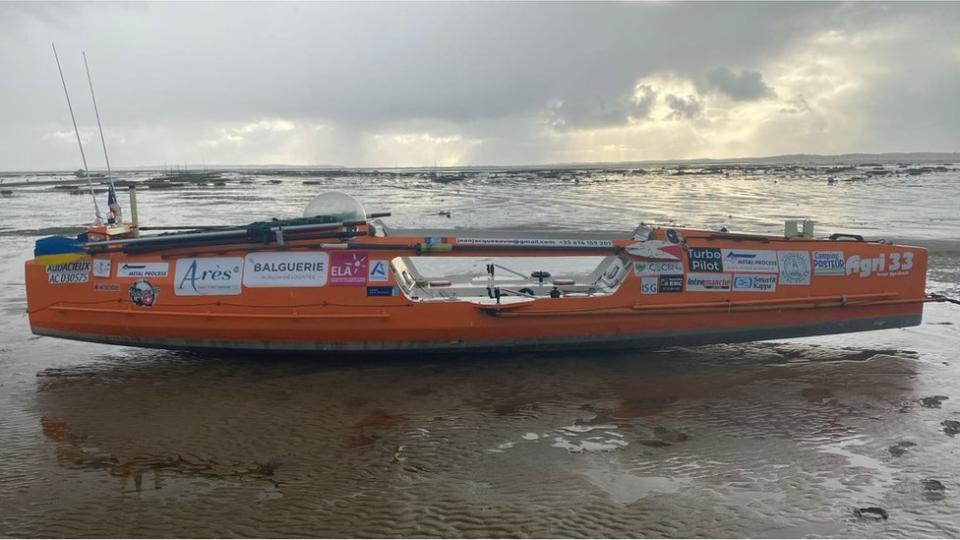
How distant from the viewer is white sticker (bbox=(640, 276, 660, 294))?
8.33 m

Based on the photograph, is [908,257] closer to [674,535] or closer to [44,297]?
[674,535]

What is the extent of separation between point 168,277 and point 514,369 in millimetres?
4542

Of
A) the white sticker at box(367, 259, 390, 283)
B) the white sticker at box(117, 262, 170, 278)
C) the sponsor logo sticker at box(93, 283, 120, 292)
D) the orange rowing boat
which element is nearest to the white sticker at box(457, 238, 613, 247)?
the orange rowing boat

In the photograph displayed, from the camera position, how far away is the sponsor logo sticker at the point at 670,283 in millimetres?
8367

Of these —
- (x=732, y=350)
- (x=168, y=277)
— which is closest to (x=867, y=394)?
(x=732, y=350)

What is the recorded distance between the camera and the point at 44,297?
26.9 feet

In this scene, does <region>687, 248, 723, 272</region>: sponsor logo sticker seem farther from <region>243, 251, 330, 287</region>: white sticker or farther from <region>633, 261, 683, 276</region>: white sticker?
<region>243, 251, 330, 287</region>: white sticker

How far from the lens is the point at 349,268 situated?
809 cm

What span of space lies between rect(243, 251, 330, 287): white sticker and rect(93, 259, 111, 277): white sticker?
1.75 meters

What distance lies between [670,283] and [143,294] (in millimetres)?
6771

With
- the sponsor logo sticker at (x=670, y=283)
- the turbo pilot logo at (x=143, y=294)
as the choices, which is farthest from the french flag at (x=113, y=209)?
the sponsor logo sticker at (x=670, y=283)

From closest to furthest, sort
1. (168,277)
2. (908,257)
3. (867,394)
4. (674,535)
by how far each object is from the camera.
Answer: (674,535) < (867,394) < (168,277) < (908,257)

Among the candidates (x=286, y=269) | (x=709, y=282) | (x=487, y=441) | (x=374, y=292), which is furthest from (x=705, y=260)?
(x=286, y=269)

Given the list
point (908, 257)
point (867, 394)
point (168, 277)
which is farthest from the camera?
point (908, 257)
